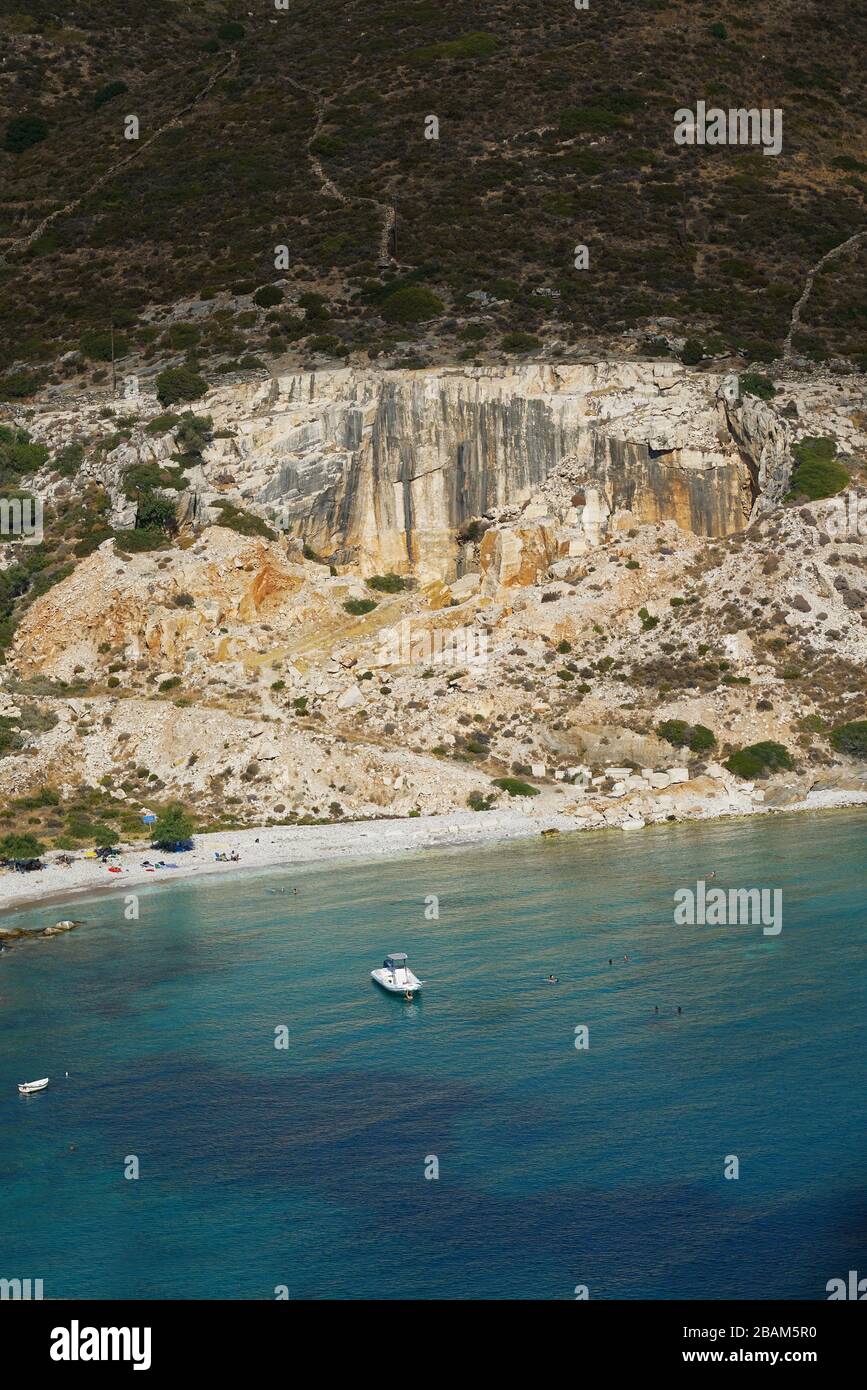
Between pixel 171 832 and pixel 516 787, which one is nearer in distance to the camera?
pixel 171 832

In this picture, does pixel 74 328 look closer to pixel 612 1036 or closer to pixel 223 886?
pixel 223 886

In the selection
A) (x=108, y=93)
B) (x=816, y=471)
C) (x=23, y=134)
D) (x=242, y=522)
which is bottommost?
(x=242, y=522)

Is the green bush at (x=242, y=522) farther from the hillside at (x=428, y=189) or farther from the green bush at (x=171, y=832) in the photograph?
the green bush at (x=171, y=832)

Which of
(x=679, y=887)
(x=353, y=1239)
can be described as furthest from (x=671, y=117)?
(x=353, y=1239)

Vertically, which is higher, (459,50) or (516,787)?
(459,50)

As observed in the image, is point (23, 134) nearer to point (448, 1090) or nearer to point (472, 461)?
point (472, 461)

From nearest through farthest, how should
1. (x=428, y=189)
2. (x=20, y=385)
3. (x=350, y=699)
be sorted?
(x=350, y=699)
(x=20, y=385)
(x=428, y=189)

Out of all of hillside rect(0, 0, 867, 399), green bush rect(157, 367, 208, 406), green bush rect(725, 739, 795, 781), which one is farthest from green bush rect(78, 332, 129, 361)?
green bush rect(725, 739, 795, 781)

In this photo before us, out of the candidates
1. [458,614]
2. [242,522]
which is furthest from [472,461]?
[242,522]
